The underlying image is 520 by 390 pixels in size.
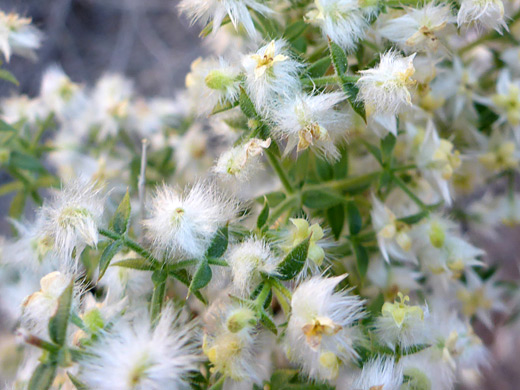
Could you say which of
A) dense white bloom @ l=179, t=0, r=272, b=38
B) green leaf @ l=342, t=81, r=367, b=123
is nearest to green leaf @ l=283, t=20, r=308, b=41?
dense white bloom @ l=179, t=0, r=272, b=38

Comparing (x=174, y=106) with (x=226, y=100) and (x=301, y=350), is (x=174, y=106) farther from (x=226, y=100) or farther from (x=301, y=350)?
(x=301, y=350)

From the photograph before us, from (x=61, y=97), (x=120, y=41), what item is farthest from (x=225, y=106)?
(x=120, y=41)

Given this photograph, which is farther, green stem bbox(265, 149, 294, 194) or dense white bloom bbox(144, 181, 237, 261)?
green stem bbox(265, 149, 294, 194)

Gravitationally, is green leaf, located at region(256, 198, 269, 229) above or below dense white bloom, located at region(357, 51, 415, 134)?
below

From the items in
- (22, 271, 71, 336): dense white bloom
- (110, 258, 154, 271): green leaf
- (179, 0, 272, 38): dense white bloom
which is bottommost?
(22, 271, 71, 336): dense white bloom

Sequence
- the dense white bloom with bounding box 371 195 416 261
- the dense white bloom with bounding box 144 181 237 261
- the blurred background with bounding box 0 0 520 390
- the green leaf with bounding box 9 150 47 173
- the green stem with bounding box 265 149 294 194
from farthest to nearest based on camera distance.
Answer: the blurred background with bounding box 0 0 520 390
the green leaf with bounding box 9 150 47 173
the dense white bloom with bounding box 371 195 416 261
the green stem with bounding box 265 149 294 194
the dense white bloom with bounding box 144 181 237 261

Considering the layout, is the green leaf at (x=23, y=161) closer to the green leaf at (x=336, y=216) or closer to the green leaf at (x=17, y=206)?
the green leaf at (x=17, y=206)

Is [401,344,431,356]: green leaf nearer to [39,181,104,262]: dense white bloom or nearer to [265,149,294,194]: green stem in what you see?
[265,149,294,194]: green stem

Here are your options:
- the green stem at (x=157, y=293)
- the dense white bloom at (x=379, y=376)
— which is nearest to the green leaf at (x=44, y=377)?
the green stem at (x=157, y=293)
